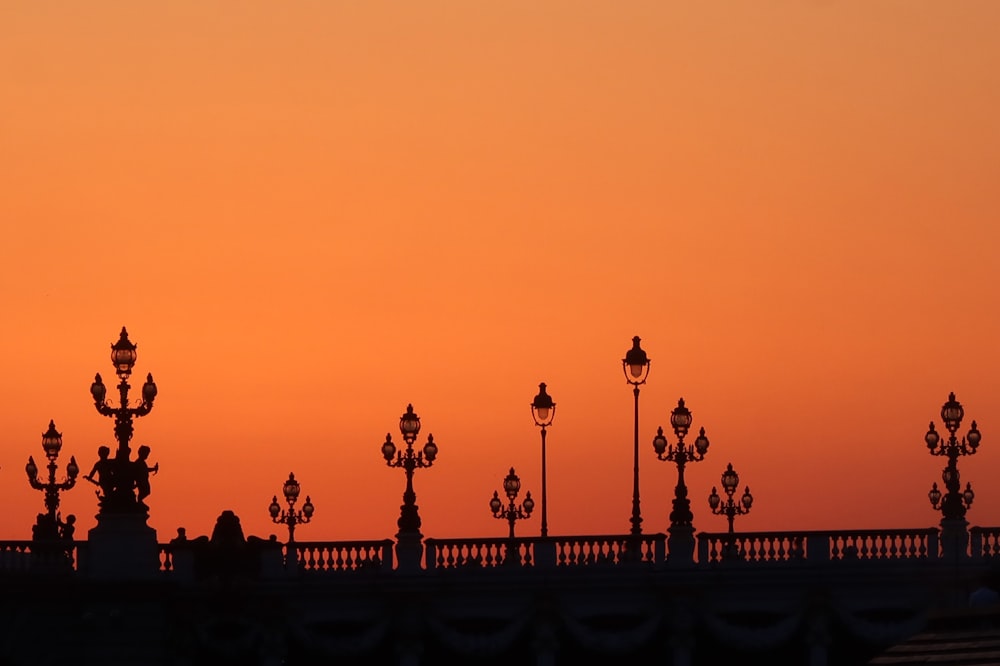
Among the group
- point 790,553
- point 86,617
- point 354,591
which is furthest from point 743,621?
point 86,617

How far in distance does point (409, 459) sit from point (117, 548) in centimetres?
811

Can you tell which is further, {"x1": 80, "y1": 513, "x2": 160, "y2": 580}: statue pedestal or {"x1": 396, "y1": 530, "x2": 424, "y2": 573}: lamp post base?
{"x1": 396, "y1": 530, "x2": 424, "y2": 573}: lamp post base

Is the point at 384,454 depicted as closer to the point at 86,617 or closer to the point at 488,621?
the point at 488,621

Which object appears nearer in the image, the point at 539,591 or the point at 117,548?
the point at 117,548

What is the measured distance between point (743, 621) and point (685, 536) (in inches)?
95.1

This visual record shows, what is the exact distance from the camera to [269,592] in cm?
7719

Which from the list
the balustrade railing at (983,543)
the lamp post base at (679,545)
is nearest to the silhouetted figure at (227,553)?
the lamp post base at (679,545)

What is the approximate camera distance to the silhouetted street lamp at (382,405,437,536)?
7831 centimetres

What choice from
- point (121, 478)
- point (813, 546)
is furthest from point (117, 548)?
point (813, 546)

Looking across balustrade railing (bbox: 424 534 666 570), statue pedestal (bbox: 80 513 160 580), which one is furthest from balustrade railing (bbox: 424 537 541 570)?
statue pedestal (bbox: 80 513 160 580)

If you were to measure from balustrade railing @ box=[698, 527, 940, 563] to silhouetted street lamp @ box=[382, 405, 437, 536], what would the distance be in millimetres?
6331

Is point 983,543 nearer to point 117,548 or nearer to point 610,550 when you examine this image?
point 610,550

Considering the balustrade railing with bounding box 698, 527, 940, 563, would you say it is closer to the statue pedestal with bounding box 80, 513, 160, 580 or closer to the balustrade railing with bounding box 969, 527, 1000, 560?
the balustrade railing with bounding box 969, 527, 1000, 560

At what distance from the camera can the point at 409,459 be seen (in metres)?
79.2
